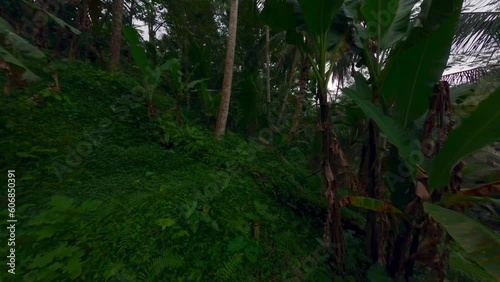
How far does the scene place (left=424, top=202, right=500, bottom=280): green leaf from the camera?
110cm

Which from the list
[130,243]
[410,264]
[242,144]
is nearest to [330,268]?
[410,264]

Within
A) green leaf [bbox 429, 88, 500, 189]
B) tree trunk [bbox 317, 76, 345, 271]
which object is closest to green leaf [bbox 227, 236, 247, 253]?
tree trunk [bbox 317, 76, 345, 271]

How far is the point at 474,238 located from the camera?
3.84 ft

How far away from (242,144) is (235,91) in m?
2.66

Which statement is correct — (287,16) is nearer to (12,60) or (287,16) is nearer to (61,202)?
(12,60)

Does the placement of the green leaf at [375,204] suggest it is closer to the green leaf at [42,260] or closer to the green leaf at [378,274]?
the green leaf at [378,274]

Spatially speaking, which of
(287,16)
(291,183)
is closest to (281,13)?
(287,16)

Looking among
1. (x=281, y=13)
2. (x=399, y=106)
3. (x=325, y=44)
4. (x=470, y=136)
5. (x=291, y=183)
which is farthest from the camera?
(x=291, y=183)

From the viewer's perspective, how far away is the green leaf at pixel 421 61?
5.50 feet

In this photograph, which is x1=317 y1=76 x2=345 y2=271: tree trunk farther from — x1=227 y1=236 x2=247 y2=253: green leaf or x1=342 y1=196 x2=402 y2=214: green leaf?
x1=227 y1=236 x2=247 y2=253: green leaf

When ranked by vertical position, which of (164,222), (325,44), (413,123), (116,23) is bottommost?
(164,222)

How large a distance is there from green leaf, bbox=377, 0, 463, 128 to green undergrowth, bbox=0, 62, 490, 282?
4.02 ft

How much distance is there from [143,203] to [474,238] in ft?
6.52

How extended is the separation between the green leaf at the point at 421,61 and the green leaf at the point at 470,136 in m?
0.42
